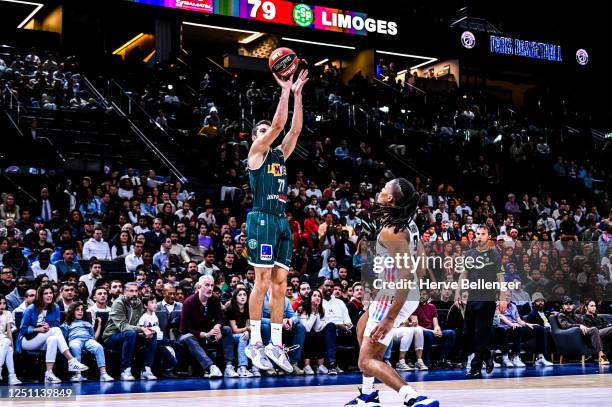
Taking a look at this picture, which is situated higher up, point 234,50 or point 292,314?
point 234,50

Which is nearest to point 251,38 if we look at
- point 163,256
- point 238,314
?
point 163,256

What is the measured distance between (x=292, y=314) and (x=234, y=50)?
Result: 21.9 meters

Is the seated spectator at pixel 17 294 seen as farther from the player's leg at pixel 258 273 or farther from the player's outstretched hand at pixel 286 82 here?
the player's outstretched hand at pixel 286 82

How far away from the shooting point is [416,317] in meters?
13.2

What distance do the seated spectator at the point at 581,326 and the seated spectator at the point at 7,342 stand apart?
901 cm

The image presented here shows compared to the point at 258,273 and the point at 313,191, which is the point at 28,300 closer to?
the point at 258,273

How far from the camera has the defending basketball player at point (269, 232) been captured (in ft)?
23.9

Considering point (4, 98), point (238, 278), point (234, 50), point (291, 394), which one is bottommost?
point (291, 394)

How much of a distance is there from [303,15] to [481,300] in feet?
60.8

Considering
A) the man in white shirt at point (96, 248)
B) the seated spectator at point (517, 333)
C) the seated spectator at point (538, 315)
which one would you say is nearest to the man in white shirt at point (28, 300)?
the man in white shirt at point (96, 248)

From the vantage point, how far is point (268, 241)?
7.31m

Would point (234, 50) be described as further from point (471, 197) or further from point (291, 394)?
point (291, 394)

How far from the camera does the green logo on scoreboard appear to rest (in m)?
27.7

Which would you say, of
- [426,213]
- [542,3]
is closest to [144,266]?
[426,213]
